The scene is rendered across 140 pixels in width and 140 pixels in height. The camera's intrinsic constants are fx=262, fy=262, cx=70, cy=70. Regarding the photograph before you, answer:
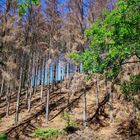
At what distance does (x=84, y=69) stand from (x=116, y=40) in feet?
7.85

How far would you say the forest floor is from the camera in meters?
19.7

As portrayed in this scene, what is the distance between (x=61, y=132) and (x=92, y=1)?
13.7 m

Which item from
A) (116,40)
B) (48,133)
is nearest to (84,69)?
(116,40)

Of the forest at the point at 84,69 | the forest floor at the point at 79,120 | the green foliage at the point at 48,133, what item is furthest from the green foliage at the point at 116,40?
the green foliage at the point at 48,133

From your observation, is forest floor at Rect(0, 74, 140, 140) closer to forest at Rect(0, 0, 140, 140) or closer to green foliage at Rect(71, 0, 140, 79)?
forest at Rect(0, 0, 140, 140)

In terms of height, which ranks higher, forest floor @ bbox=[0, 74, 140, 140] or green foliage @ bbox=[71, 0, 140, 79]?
green foliage @ bbox=[71, 0, 140, 79]

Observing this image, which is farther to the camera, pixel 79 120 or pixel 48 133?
pixel 79 120

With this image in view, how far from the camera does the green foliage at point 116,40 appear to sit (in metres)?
12.3

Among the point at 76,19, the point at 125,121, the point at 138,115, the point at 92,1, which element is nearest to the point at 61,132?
the point at 125,121

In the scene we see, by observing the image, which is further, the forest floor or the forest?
the forest floor

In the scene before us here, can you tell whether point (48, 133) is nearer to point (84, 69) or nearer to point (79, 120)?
point (79, 120)

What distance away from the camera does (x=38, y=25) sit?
27125 mm

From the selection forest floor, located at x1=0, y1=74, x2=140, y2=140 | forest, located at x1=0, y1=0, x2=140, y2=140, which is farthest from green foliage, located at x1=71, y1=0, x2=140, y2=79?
forest floor, located at x1=0, y1=74, x2=140, y2=140

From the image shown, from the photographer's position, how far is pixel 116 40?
42.2ft
